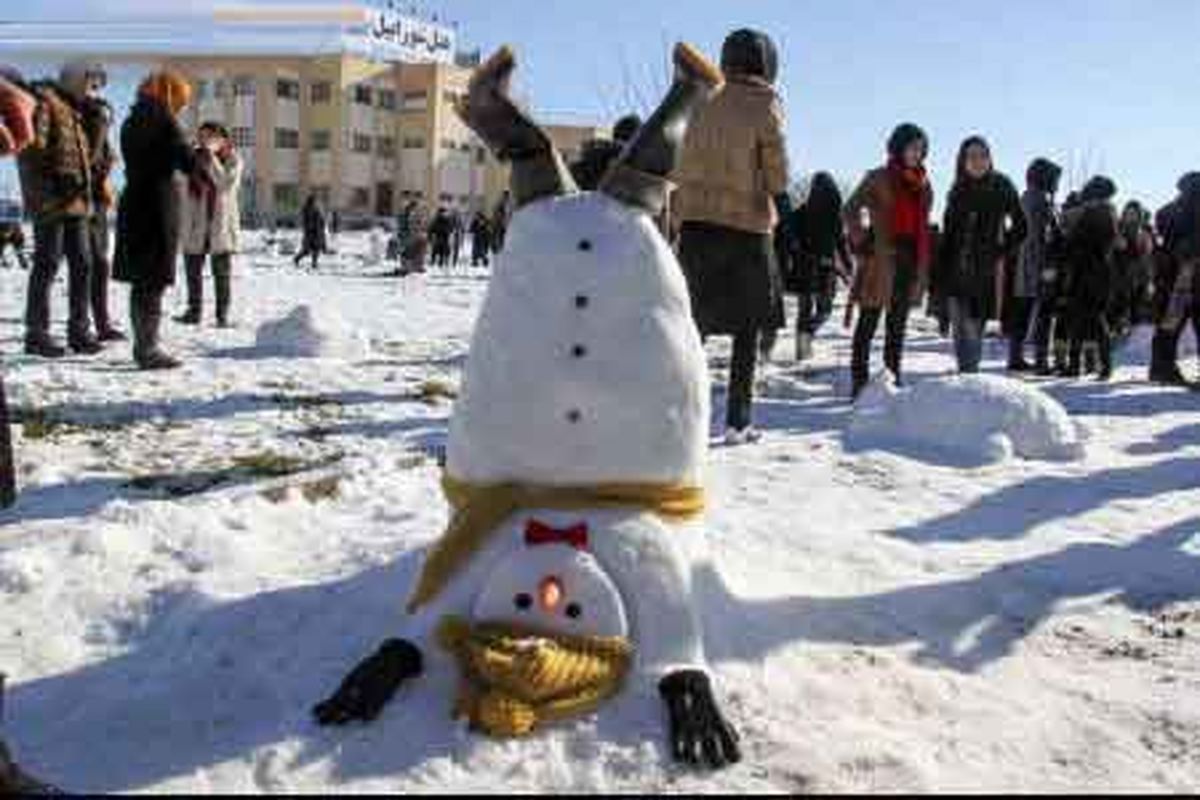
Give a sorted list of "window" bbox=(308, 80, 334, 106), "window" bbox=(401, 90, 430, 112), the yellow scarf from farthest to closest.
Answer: "window" bbox=(401, 90, 430, 112), "window" bbox=(308, 80, 334, 106), the yellow scarf

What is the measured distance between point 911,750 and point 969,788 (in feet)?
0.62

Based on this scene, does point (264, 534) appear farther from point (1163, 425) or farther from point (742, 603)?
point (1163, 425)

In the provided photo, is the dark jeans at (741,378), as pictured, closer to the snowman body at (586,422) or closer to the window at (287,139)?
the snowman body at (586,422)

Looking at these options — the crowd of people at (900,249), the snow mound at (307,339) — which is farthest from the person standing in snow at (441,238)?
the snow mound at (307,339)

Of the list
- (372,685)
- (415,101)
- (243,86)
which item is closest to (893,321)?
(372,685)

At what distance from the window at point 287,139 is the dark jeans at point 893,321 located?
5972cm

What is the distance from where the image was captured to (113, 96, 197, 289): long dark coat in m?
7.12

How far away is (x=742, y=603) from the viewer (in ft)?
12.0

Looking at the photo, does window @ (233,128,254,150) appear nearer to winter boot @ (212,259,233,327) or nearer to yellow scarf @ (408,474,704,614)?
winter boot @ (212,259,233,327)

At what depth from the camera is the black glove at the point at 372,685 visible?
9.59ft

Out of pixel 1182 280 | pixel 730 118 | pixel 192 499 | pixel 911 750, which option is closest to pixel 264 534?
pixel 192 499

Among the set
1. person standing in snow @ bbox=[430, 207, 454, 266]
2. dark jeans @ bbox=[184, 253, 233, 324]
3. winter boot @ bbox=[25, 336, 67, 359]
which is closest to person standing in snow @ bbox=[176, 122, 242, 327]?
dark jeans @ bbox=[184, 253, 233, 324]

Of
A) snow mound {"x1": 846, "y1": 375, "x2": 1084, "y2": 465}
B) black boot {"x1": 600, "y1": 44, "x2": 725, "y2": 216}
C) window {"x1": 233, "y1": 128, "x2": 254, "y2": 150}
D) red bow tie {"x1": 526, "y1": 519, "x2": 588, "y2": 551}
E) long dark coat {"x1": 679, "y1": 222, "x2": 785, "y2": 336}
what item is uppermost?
window {"x1": 233, "y1": 128, "x2": 254, "y2": 150}

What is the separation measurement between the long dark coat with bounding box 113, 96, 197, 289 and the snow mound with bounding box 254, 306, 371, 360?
1.74m
